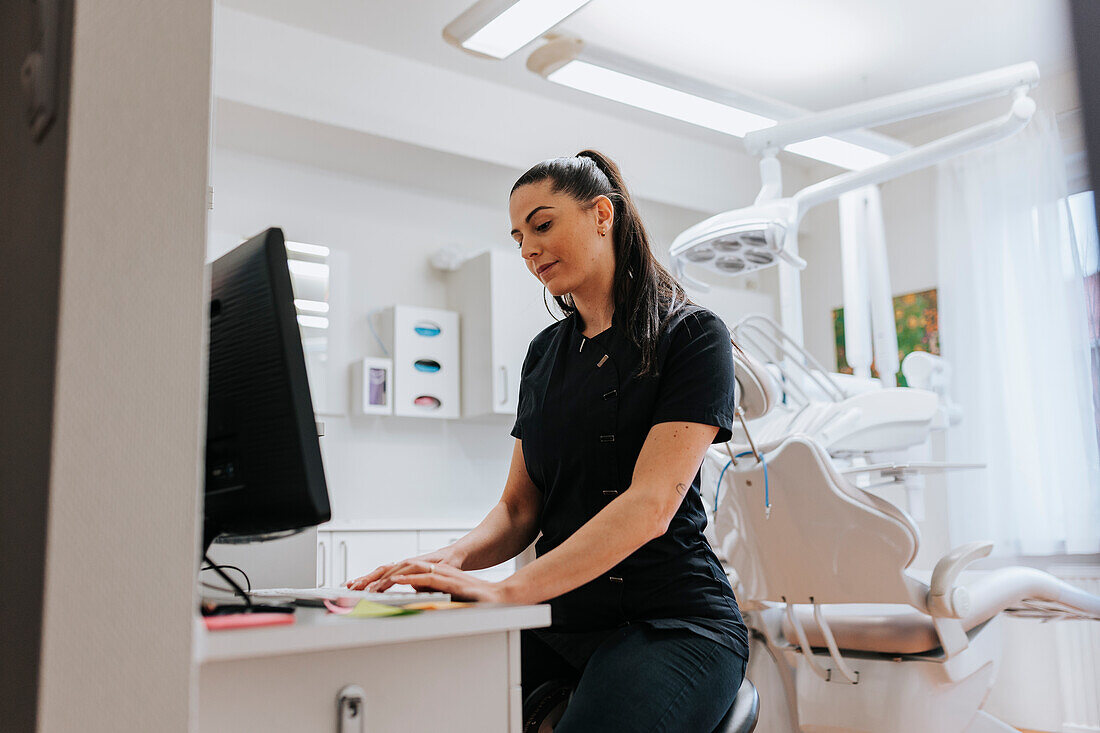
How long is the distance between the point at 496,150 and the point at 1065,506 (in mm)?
2845

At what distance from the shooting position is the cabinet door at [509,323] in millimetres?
4285

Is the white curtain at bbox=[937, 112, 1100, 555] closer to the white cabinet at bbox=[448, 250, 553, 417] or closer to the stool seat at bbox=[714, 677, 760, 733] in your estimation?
the white cabinet at bbox=[448, 250, 553, 417]

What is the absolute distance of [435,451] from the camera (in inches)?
177

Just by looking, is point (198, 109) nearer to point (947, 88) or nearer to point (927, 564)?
point (947, 88)

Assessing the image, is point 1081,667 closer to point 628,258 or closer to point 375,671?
point 628,258

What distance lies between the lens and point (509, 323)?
4363mm

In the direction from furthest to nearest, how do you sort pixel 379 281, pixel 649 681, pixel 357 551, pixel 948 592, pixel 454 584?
pixel 379 281
pixel 357 551
pixel 948 592
pixel 649 681
pixel 454 584

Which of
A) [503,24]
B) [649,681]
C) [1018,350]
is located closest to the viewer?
[649,681]

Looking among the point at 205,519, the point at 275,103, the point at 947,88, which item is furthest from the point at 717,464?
the point at 275,103

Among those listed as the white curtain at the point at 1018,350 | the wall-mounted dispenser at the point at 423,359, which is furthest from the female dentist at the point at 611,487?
the white curtain at the point at 1018,350

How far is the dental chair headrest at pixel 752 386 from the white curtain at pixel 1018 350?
2400 millimetres

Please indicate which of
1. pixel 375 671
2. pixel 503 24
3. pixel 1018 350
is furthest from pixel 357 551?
pixel 375 671

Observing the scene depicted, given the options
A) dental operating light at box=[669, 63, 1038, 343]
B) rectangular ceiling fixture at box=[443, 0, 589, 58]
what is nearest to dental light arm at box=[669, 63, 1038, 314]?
dental operating light at box=[669, 63, 1038, 343]

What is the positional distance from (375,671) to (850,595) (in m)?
1.42
